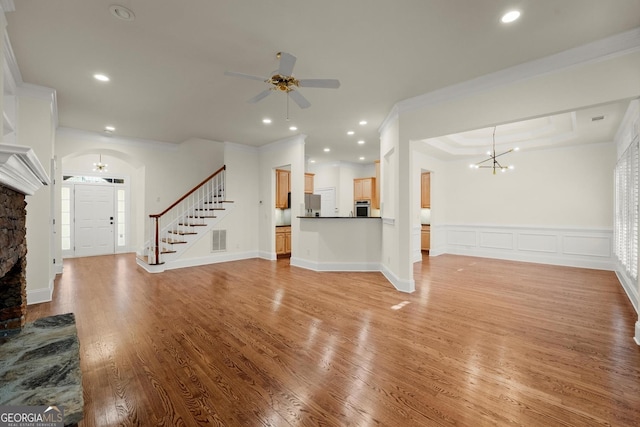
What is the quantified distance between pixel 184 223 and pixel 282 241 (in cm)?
270

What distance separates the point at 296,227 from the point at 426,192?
427 cm

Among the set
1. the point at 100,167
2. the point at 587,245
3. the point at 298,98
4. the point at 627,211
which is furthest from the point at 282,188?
the point at 587,245

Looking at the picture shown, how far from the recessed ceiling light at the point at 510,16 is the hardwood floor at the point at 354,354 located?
10.2 ft

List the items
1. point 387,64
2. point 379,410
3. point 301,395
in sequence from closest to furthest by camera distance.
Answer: point 379,410
point 301,395
point 387,64

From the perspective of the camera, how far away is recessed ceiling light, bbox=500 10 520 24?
8.06ft

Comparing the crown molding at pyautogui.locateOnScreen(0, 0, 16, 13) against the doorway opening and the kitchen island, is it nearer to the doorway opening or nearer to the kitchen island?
the kitchen island

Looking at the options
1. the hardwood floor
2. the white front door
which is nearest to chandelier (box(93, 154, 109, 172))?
the white front door

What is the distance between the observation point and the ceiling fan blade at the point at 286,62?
2602 millimetres

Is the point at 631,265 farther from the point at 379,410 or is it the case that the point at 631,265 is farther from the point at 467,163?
the point at 379,410

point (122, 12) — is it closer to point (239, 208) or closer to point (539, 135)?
point (239, 208)

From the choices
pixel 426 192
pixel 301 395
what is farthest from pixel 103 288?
pixel 426 192

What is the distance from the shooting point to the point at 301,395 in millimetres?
1997

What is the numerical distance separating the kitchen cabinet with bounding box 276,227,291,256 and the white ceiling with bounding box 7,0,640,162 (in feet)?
12.6

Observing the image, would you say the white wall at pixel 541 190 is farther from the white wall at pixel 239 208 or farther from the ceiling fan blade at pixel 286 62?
the ceiling fan blade at pixel 286 62
